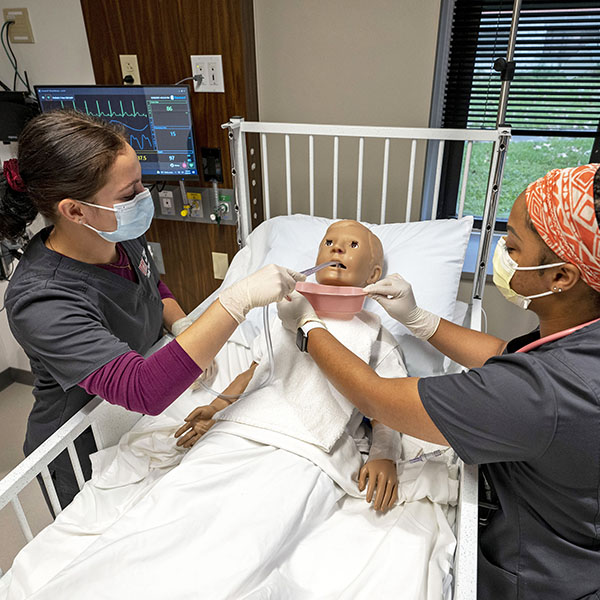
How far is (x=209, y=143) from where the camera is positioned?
89.0 inches

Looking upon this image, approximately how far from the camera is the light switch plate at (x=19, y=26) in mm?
2402

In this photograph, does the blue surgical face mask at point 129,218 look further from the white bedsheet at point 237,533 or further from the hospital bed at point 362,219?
the white bedsheet at point 237,533

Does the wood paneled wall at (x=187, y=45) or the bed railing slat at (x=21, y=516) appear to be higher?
the wood paneled wall at (x=187, y=45)

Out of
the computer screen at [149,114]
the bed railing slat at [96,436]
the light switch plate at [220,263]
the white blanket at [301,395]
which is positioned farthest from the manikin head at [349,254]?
the light switch plate at [220,263]

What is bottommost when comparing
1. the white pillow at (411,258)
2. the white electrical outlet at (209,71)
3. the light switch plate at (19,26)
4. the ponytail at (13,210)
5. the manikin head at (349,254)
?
the white pillow at (411,258)

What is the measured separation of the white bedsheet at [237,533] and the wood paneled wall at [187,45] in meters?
1.45

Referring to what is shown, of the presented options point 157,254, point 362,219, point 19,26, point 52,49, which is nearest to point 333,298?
point 362,219

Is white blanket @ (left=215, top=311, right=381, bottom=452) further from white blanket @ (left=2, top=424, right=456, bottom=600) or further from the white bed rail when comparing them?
the white bed rail

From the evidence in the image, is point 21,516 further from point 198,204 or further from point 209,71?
point 209,71

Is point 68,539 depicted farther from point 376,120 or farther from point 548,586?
point 376,120

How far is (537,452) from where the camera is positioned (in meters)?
0.85

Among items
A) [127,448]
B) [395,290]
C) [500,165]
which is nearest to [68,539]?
[127,448]

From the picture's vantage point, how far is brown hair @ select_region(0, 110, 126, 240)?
1.07 metres

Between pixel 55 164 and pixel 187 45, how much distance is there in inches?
51.2
